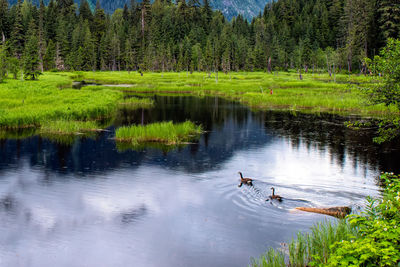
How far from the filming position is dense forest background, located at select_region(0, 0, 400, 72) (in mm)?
113125

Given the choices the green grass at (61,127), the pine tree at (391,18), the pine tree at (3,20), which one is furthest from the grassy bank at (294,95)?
the pine tree at (3,20)

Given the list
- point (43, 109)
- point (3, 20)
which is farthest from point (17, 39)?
point (43, 109)

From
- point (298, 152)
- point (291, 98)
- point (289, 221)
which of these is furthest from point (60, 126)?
point (291, 98)

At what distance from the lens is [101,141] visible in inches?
1219

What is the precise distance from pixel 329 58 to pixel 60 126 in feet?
308

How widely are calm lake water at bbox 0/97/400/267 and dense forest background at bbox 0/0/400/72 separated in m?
79.9

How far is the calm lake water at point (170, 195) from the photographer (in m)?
13.6

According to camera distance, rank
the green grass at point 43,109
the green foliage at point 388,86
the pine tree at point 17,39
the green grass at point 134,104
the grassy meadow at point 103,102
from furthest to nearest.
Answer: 1. the pine tree at point 17,39
2. the green grass at point 134,104
3. the green grass at point 43,109
4. the grassy meadow at point 103,102
5. the green foliage at point 388,86

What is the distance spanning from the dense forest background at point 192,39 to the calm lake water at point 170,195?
79.9 meters

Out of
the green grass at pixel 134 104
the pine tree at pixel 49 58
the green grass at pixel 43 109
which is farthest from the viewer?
the pine tree at pixel 49 58

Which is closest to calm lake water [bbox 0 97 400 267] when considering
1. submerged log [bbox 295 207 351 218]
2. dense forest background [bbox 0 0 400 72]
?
submerged log [bbox 295 207 351 218]

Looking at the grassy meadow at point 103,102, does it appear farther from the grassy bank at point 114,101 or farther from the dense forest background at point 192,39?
the dense forest background at point 192,39

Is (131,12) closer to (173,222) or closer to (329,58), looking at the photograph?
(329,58)

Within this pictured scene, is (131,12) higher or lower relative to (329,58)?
higher
